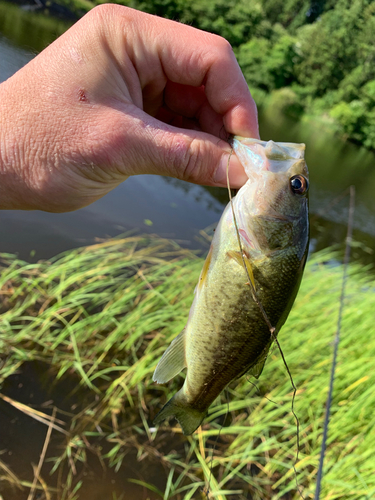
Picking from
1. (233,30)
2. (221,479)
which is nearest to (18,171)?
(221,479)

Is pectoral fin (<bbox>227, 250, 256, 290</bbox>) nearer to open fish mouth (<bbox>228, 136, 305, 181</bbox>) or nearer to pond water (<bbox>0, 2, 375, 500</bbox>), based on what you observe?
open fish mouth (<bbox>228, 136, 305, 181</bbox>)

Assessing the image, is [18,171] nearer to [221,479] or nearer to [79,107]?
[79,107]

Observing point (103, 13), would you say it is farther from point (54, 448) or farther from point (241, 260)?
point (54, 448)

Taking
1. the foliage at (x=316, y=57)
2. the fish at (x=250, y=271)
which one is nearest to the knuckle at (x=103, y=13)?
the fish at (x=250, y=271)

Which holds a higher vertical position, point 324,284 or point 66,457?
point 324,284

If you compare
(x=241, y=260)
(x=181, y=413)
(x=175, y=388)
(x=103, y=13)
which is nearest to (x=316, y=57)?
(x=175, y=388)

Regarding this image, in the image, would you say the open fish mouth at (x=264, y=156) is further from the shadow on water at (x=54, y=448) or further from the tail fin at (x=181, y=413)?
the shadow on water at (x=54, y=448)
